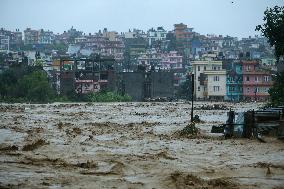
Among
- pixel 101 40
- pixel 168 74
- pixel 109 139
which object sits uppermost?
pixel 101 40

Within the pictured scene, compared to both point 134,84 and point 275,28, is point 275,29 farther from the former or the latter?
point 134,84

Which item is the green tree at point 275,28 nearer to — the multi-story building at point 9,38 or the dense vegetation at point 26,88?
the dense vegetation at point 26,88

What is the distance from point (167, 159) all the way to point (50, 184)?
215 inches

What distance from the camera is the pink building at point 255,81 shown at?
85.0 metres

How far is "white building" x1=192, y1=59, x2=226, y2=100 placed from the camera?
284 feet

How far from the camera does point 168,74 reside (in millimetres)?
86125

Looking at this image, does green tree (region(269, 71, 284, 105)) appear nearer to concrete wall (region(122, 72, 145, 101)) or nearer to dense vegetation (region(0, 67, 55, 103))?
dense vegetation (region(0, 67, 55, 103))

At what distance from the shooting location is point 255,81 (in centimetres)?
8538

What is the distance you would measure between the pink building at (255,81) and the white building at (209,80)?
407 cm

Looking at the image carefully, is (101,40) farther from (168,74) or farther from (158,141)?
(158,141)

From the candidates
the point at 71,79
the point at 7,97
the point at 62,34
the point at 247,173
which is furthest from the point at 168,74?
the point at 62,34

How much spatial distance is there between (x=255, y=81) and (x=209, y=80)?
28.0 ft

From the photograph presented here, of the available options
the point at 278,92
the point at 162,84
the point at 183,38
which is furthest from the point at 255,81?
the point at 183,38

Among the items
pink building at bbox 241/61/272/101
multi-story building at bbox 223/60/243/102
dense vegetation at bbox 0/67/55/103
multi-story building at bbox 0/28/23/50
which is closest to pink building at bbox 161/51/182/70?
multi-story building at bbox 223/60/243/102
